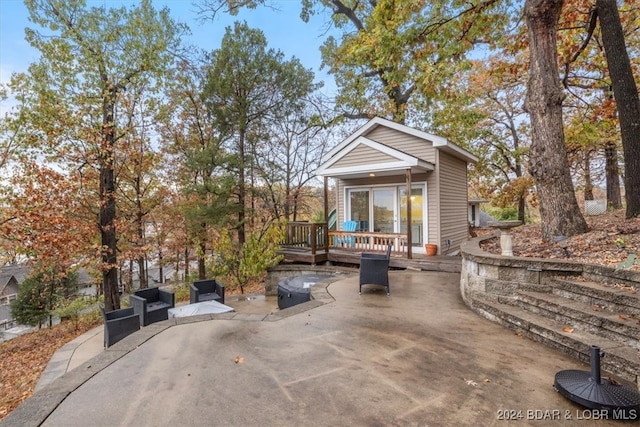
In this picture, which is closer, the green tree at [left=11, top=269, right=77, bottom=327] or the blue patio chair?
the blue patio chair

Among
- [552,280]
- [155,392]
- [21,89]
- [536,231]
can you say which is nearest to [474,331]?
[552,280]

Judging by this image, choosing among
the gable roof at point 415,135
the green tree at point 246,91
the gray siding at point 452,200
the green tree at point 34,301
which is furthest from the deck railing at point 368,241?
the green tree at point 34,301

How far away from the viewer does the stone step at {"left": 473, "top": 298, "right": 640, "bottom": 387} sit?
2455 mm

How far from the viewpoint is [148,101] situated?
39.4 feet

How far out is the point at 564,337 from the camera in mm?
3021

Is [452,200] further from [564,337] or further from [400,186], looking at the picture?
[564,337]

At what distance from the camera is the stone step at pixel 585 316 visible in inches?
105

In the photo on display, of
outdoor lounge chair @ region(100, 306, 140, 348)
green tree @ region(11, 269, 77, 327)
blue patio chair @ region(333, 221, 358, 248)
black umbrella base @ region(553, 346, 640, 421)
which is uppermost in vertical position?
blue patio chair @ region(333, 221, 358, 248)

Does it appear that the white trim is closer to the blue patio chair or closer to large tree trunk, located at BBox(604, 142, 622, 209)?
the blue patio chair

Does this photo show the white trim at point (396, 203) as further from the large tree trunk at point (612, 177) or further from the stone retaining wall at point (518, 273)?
the large tree trunk at point (612, 177)

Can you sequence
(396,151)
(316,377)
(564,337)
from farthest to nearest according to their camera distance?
(396,151), (564,337), (316,377)

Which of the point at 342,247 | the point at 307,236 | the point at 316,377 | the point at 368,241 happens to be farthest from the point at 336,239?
the point at 316,377

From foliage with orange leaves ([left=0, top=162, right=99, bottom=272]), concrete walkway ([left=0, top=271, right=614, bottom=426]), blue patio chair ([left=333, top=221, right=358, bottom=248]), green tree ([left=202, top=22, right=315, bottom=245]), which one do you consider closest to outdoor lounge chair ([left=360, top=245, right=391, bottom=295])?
concrete walkway ([left=0, top=271, right=614, bottom=426])

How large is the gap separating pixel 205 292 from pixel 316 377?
6735 millimetres
